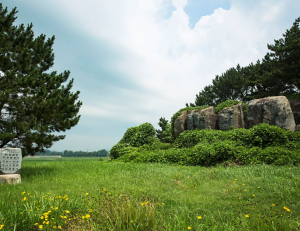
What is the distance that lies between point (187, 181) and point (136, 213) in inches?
140

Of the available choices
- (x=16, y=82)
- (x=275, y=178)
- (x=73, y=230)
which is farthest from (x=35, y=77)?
(x=275, y=178)

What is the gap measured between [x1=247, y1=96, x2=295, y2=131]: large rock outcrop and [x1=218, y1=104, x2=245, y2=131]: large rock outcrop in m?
0.69

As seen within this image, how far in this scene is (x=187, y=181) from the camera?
6.43 m

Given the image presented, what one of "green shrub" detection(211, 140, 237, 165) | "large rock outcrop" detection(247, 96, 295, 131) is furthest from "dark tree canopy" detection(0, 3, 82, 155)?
"large rock outcrop" detection(247, 96, 295, 131)

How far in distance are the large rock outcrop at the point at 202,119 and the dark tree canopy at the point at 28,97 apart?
30.0ft

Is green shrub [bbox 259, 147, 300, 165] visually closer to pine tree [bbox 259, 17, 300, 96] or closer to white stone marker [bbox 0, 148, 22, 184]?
white stone marker [bbox 0, 148, 22, 184]

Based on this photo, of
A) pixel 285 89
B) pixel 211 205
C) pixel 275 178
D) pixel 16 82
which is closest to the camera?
pixel 211 205

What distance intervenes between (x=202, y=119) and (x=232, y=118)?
1974mm

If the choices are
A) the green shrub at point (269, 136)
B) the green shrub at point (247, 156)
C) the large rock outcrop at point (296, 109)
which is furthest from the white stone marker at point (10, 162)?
the large rock outcrop at point (296, 109)

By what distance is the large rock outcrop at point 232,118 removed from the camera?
15.1 meters

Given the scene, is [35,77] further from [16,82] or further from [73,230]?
[73,230]

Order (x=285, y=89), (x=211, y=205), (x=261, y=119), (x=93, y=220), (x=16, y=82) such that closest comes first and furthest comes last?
(x=93, y=220)
(x=211, y=205)
(x=16, y=82)
(x=261, y=119)
(x=285, y=89)

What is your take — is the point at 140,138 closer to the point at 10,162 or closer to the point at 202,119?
the point at 202,119

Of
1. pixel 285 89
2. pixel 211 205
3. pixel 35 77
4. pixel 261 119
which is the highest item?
pixel 285 89
